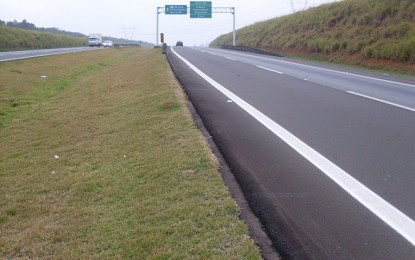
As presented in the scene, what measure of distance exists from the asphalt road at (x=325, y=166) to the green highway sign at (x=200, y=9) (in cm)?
5748

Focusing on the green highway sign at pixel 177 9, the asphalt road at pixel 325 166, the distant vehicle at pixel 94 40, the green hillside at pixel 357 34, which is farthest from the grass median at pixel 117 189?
the distant vehicle at pixel 94 40

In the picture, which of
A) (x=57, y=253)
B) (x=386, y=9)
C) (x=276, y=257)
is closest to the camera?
(x=276, y=257)

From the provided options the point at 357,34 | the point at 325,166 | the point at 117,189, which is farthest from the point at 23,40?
the point at 325,166

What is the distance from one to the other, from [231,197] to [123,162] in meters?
2.73

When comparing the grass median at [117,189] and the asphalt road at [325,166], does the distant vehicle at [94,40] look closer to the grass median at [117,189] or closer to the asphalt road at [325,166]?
the grass median at [117,189]

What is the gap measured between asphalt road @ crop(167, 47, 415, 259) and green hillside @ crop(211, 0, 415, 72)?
1519cm

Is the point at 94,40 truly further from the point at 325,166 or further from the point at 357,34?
the point at 325,166

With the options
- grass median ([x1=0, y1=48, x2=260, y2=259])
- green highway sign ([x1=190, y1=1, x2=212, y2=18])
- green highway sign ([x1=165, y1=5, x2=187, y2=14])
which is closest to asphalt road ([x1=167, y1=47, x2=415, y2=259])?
grass median ([x1=0, y1=48, x2=260, y2=259])

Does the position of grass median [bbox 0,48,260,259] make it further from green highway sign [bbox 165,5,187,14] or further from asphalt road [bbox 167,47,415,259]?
green highway sign [bbox 165,5,187,14]

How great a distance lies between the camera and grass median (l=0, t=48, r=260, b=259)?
4.18 m

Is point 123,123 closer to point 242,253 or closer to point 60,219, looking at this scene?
point 60,219

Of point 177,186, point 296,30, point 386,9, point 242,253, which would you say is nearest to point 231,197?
point 177,186

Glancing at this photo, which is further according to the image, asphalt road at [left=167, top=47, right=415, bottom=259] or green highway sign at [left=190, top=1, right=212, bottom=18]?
green highway sign at [left=190, top=1, right=212, bottom=18]

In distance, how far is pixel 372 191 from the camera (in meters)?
5.07
